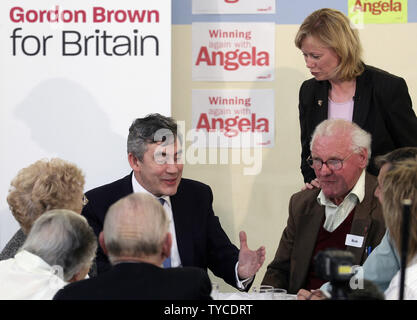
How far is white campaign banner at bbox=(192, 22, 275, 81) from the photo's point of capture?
5.35m

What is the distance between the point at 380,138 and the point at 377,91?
0.29 metres

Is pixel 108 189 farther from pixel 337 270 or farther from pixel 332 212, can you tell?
pixel 337 270

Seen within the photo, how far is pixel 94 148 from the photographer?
476 centimetres

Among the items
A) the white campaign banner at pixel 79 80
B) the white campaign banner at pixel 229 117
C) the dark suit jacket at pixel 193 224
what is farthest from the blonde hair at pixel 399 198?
the white campaign banner at pixel 229 117

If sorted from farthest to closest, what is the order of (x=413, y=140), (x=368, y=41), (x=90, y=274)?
(x=368, y=41)
(x=413, y=140)
(x=90, y=274)

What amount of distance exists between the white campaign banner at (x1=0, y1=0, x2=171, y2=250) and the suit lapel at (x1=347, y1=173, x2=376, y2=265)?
157cm

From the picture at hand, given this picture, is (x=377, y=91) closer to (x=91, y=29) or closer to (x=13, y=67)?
(x=91, y=29)

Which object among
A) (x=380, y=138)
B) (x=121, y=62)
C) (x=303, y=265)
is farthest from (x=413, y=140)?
(x=121, y=62)

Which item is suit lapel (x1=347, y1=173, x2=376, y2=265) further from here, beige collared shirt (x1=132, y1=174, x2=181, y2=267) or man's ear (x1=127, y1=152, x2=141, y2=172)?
man's ear (x1=127, y1=152, x2=141, y2=172)

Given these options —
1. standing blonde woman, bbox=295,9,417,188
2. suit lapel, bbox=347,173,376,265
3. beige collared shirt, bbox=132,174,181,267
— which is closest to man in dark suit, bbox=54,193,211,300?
beige collared shirt, bbox=132,174,181,267

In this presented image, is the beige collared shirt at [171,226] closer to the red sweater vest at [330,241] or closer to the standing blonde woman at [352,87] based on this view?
the red sweater vest at [330,241]

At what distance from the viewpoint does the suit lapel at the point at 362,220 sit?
142 inches

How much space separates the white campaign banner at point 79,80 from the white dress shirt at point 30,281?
2.09 metres

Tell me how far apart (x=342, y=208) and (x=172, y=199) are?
94 cm
